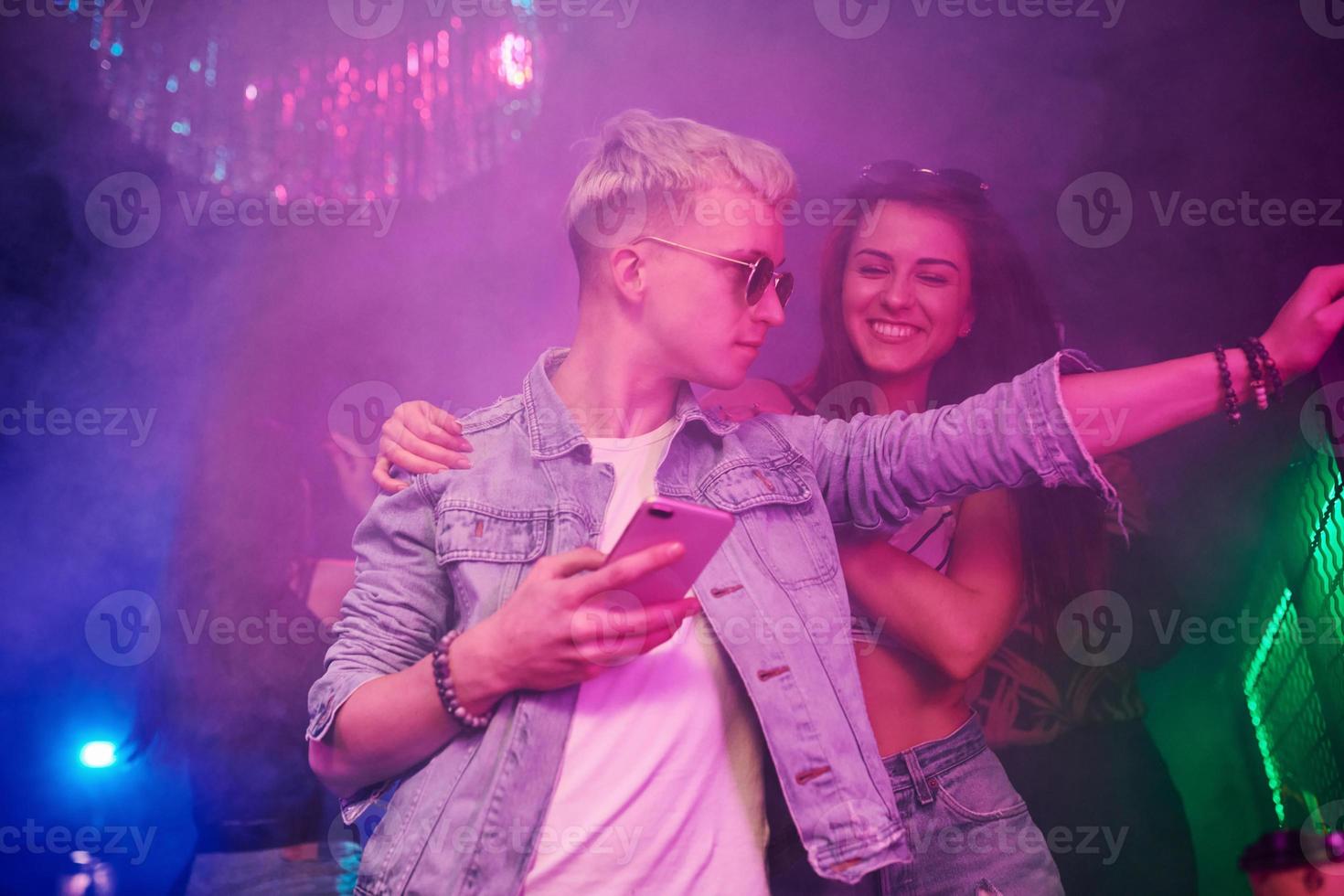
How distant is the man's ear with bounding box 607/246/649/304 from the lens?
1.76 meters

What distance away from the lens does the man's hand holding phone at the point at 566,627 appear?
138 centimetres

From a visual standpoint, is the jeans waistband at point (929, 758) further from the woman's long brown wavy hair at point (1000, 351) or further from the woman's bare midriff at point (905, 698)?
the woman's long brown wavy hair at point (1000, 351)

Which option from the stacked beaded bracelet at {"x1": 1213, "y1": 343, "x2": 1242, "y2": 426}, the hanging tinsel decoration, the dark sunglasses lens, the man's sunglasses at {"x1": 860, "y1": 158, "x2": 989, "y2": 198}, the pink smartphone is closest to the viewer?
the pink smartphone

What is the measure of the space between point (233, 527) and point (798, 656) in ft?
5.10

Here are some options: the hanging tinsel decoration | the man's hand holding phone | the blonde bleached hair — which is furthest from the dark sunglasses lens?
the hanging tinsel decoration

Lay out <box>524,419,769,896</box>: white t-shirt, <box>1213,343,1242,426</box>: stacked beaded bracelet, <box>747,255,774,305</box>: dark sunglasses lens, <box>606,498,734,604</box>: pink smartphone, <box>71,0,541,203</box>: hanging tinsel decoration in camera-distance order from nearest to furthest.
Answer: <box>606,498,734,604</box>: pink smartphone → <box>524,419,769,896</box>: white t-shirt → <box>1213,343,1242,426</box>: stacked beaded bracelet → <box>747,255,774,305</box>: dark sunglasses lens → <box>71,0,541,203</box>: hanging tinsel decoration

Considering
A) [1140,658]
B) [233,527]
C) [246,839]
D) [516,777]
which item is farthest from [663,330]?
[246,839]

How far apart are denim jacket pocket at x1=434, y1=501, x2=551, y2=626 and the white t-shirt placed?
22 cm

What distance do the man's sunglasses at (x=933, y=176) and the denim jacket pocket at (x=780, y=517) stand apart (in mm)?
782

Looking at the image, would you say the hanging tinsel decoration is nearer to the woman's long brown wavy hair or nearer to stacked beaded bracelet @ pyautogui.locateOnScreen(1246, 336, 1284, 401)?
the woman's long brown wavy hair

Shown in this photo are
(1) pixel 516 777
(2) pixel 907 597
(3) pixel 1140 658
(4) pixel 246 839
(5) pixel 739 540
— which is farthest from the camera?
(4) pixel 246 839

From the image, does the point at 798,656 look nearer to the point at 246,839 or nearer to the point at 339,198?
the point at 246,839

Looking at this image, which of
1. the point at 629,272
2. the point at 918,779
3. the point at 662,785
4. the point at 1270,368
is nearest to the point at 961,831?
the point at 918,779

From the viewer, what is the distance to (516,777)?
1458mm
